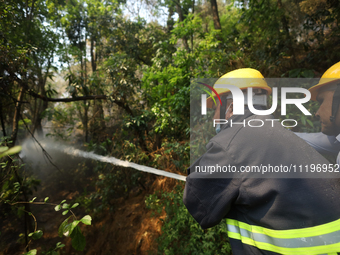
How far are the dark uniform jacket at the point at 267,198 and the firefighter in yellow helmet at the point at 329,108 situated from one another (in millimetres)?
748

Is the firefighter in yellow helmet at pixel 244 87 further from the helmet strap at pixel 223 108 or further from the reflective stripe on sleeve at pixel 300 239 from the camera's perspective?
the reflective stripe on sleeve at pixel 300 239

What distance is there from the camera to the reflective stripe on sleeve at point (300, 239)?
1018 millimetres

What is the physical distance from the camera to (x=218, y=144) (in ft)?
4.10

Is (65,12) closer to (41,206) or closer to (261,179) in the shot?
(41,206)

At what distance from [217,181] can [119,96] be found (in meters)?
3.09

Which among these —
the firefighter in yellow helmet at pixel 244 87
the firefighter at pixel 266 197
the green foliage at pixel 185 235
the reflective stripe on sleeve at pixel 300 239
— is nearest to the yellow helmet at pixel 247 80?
the firefighter in yellow helmet at pixel 244 87

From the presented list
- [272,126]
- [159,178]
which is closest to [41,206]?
[159,178]

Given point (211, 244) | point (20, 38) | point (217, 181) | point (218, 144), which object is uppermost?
point (20, 38)

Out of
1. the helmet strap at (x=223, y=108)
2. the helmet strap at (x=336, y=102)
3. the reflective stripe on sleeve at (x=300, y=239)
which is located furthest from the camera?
the helmet strap at (x=223, y=108)

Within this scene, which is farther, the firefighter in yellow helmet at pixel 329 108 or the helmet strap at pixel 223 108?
the helmet strap at pixel 223 108

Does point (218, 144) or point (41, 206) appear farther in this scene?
point (41, 206)

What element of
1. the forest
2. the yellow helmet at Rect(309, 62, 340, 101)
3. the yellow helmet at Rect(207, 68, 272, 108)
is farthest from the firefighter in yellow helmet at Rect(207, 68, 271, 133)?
the forest

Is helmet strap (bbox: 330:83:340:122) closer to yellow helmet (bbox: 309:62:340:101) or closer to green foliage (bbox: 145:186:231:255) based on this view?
yellow helmet (bbox: 309:62:340:101)

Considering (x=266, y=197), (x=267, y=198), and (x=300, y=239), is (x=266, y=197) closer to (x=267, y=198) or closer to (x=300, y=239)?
(x=267, y=198)
